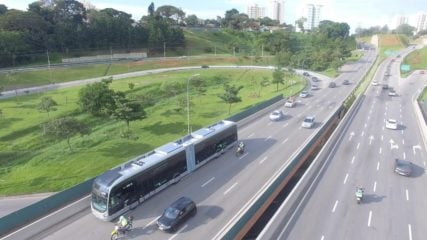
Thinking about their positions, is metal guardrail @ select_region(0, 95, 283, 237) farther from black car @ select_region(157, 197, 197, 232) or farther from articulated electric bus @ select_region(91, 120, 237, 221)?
black car @ select_region(157, 197, 197, 232)

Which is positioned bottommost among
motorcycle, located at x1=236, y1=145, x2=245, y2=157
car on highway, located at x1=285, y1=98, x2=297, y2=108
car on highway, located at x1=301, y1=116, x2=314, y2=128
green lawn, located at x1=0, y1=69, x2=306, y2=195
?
green lawn, located at x1=0, y1=69, x2=306, y2=195

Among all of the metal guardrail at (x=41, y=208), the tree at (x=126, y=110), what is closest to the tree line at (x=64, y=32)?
the tree at (x=126, y=110)

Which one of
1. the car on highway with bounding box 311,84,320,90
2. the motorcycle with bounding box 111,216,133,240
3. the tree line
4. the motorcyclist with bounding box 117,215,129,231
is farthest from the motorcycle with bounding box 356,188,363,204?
the tree line

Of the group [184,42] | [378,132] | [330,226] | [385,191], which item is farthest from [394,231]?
[184,42]

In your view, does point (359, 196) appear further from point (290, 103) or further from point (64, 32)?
point (64, 32)

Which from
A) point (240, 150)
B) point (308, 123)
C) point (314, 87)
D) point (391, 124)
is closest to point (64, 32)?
point (314, 87)

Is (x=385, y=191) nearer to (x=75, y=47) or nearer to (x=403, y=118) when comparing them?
(x=403, y=118)

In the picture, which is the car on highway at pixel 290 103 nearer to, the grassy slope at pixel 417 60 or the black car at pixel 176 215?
the black car at pixel 176 215
